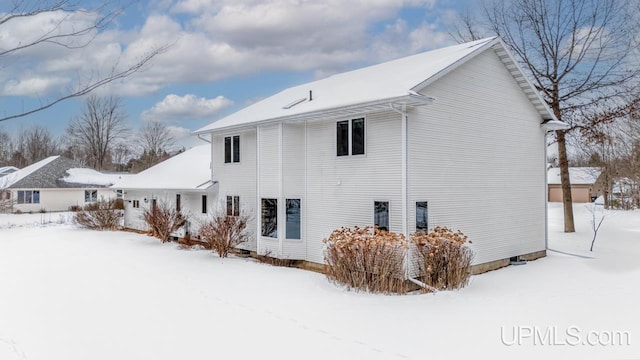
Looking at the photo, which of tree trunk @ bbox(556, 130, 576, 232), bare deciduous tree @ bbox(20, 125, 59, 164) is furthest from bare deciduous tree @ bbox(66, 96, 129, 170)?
tree trunk @ bbox(556, 130, 576, 232)

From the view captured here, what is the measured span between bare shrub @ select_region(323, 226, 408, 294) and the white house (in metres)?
0.70

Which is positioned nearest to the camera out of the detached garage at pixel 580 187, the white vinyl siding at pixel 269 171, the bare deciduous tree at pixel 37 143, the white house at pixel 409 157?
the white house at pixel 409 157

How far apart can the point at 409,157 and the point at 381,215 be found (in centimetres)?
152

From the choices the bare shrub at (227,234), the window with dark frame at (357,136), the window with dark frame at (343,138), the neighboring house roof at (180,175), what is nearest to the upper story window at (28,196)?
the neighboring house roof at (180,175)

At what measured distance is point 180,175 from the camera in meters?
19.4

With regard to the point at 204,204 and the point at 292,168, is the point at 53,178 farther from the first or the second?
the point at 292,168

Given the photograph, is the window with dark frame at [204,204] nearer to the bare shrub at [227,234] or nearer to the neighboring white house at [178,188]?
the neighboring white house at [178,188]

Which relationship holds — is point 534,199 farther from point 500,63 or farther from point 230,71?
point 230,71

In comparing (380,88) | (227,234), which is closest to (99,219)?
(227,234)

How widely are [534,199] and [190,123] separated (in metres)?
18.8

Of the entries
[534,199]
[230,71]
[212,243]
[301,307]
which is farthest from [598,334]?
[230,71]

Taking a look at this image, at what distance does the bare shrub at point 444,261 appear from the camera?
30.8 feet

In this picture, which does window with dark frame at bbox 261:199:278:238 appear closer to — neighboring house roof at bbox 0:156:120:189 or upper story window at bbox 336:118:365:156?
upper story window at bbox 336:118:365:156
